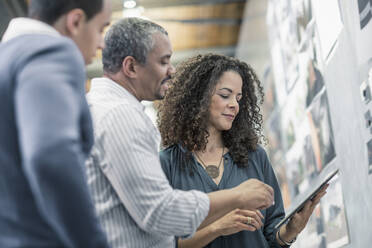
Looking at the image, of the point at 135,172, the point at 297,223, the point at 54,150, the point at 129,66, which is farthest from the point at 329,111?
the point at 54,150

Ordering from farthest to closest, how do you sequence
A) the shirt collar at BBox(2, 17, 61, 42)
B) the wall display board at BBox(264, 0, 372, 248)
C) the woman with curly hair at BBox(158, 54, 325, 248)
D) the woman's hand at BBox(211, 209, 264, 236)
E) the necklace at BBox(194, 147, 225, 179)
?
the wall display board at BBox(264, 0, 372, 248), the necklace at BBox(194, 147, 225, 179), the woman with curly hair at BBox(158, 54, 325, 248), the woman's hand at BBox(211, 209, 264, 236), the shirt collar at BBox(2, 17, 61, 42)

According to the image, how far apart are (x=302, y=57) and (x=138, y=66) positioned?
2.52 metres

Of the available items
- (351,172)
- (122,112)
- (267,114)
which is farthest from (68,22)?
(267,114)

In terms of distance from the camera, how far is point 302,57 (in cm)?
393

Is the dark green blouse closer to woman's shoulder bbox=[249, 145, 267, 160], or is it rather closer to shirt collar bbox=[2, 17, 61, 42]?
woman's shoulder bbox=[249, 145, 267, 160]

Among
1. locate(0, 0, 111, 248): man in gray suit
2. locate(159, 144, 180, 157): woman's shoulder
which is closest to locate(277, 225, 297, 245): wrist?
locate(159, 144, 180, 157): woman's shoulder

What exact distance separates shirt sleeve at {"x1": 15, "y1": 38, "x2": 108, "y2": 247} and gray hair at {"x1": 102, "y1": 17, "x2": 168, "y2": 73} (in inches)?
22.1

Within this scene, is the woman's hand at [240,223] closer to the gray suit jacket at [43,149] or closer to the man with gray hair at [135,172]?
the man with gray hair at [135,172]

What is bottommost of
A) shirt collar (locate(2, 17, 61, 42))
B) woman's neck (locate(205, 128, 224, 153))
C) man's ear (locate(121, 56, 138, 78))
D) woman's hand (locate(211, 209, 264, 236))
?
woman's hand (locate(211, 209, 264, 236))

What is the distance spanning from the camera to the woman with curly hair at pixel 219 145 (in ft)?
7.39

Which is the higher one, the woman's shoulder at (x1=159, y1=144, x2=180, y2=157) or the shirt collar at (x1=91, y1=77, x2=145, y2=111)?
the shirt collar at (x1=91, y1=77, x2=145, y2=111)

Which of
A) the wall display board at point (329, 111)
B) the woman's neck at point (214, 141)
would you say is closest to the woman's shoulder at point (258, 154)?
the woman's neck at point (214, 141)

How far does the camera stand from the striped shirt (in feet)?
4.47

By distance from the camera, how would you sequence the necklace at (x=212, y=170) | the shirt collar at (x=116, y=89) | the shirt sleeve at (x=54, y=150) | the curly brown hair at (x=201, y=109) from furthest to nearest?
the curly brown hair at (x=201, y=109), the necklace at (x=212, y=170), the shirt collar at (x=116, y=89), the shirt sleeve at (x=54, y=150)
